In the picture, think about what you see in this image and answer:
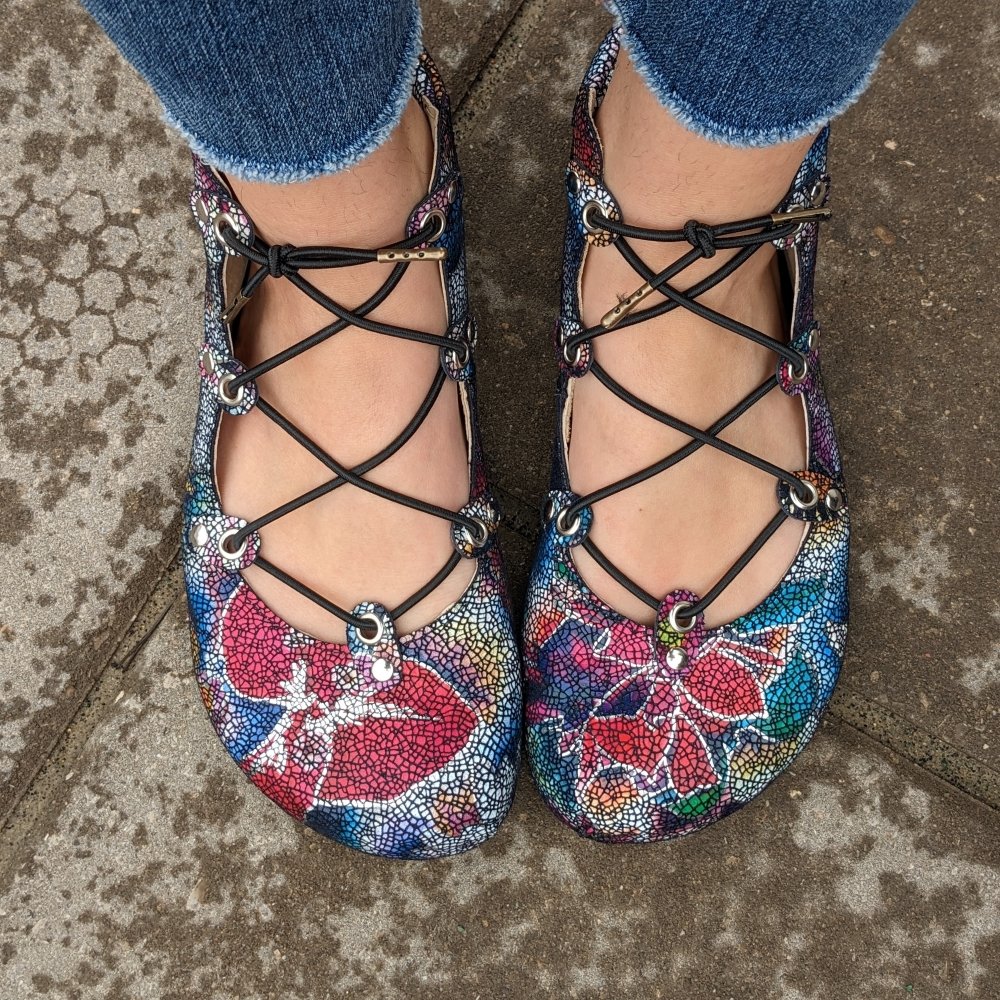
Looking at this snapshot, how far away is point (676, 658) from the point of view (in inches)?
32.4

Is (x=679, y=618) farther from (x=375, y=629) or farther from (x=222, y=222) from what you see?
(x=222, y=222)

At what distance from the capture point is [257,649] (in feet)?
2.80

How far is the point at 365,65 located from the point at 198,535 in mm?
532

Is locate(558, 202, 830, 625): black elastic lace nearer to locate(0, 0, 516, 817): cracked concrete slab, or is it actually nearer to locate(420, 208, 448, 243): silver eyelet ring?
locate(420, 208, 448, 243): silver eyelet ring

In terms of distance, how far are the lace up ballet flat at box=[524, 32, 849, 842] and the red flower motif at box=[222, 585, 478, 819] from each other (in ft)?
0.36

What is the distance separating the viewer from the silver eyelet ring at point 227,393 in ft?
2.72

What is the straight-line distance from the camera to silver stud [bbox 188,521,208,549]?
88 cm

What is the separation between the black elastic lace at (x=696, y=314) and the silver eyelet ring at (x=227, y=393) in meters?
0.32

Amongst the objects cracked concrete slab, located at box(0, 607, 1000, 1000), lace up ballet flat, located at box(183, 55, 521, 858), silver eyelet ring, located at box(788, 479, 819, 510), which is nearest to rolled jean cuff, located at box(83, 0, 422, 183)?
lace up ballet flat, located at box(183, 55, 521, 858)

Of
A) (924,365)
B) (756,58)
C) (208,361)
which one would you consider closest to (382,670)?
(208,361)

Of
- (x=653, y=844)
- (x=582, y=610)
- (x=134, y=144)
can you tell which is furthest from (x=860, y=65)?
(x=134, y=144)

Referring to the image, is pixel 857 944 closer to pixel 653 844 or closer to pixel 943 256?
pixel 653 844

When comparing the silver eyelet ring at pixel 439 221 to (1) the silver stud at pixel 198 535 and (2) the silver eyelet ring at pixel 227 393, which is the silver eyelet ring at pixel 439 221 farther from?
(1) the silver stud at pixel 198 535

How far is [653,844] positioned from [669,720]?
0.22m
